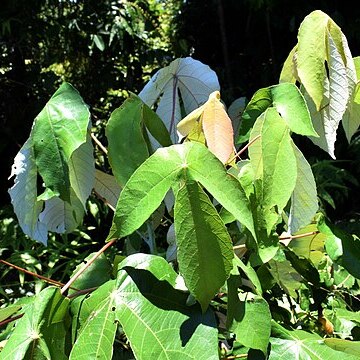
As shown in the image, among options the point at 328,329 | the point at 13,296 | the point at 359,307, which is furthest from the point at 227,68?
the point at 328,329

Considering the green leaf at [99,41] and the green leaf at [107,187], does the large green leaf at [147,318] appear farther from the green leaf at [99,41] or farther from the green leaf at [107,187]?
the green leaf at [99,41]

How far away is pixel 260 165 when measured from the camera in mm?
426

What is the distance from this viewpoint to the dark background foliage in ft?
8.56

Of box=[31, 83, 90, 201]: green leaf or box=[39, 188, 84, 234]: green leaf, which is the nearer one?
box=[31, 83, 90, 201]: green leaf

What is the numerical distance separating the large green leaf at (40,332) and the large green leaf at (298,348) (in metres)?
0.16

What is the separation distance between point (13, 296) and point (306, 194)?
5.66 ft

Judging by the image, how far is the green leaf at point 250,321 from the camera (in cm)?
39

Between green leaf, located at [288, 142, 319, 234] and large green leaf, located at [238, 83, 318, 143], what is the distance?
0.02 meters

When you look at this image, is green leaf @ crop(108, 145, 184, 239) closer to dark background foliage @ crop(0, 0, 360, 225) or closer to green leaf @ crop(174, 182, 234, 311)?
green leaf @ crop(174, 182, 234, 311)

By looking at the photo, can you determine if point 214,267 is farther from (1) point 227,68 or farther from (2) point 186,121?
(1) point 227,68

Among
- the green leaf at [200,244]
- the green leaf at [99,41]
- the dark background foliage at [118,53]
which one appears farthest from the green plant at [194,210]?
the green leaf at [99,41]

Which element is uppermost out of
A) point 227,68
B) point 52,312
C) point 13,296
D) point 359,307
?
point 52,312

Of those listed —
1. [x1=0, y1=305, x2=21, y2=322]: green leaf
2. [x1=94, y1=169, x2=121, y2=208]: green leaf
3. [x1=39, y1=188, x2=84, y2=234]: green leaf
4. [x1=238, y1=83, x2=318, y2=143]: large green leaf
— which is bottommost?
[x1=0, y1=305, x2=21, y2=322]: green leaf

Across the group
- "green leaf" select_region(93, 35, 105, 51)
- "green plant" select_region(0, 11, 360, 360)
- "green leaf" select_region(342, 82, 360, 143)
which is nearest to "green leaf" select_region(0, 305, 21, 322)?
"green plant" select_region(0, 11, 360, 360)
